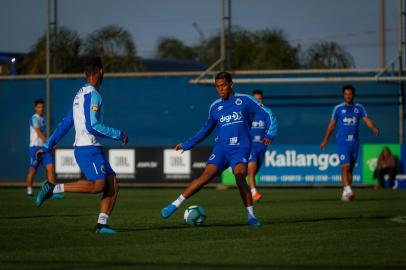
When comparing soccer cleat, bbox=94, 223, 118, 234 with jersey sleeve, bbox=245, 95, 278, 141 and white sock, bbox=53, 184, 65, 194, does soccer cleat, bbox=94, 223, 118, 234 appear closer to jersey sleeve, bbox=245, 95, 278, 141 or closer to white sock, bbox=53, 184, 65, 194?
white sock, bbox=53, 184, 65, 194

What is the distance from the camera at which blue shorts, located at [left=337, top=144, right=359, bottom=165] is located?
61.5 feet

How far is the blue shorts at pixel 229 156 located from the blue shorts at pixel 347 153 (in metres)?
6.80

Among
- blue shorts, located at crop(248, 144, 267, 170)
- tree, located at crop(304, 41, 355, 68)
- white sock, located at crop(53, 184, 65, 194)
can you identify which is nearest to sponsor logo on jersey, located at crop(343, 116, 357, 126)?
blue shorts, located at crop(248, 144, 267, 170)

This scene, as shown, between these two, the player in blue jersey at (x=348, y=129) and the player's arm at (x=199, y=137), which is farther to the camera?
the player in blue jersey at (x=348, y=129)

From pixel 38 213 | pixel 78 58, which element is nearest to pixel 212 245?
pixel 38 213

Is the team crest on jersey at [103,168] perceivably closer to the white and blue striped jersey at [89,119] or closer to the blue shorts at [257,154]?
the white and blue striped jersey at [89,119]

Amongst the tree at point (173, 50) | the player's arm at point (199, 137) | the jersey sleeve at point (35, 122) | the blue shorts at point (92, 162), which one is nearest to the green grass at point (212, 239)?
the blue shorts at point (92, 162)

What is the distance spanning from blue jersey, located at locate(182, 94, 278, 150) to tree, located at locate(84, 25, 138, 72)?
60.0 feet

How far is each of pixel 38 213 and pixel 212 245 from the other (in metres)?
6.05

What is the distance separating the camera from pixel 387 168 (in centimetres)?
A: 2528

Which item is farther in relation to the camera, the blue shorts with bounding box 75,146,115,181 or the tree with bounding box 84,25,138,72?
the tree with bounding box 84,25,138,72

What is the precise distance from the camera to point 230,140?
12.3m

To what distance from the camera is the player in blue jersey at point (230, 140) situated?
1216cm

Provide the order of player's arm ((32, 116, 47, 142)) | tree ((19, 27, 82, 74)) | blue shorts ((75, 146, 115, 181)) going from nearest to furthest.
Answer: blue shorts ((75, 146, 115, 181)) < player's arm ((32, 116, 47, 142)) < tree ((19, 27, 82, 74))
